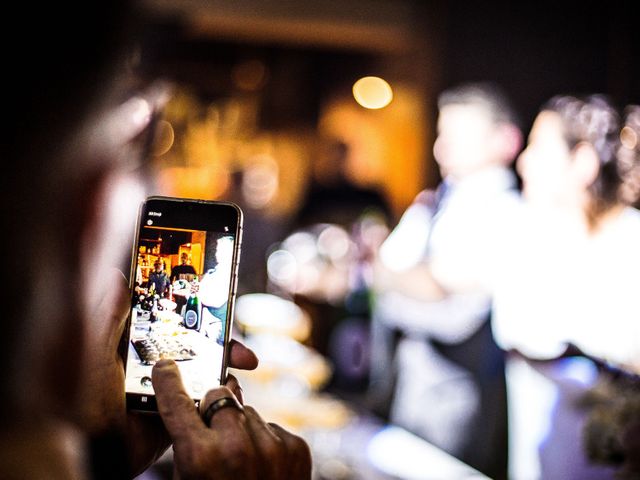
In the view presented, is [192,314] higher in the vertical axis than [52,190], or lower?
lower

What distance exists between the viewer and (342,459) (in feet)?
11.8

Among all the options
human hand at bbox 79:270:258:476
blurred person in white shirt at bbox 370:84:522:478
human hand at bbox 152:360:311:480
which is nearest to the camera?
human hand at bbox 152:360:311:480

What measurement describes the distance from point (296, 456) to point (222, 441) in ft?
0.27

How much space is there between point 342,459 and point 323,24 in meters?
2.56

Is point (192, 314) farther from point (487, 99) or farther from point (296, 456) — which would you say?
point (487, 99)

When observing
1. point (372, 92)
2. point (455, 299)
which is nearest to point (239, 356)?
point (455, 299)

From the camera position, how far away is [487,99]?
3074 millimetres

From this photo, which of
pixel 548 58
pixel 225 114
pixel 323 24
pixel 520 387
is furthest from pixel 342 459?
pixel 225 114

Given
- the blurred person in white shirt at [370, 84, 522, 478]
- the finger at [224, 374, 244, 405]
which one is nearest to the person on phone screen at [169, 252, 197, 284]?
the finger at [224, 374, 244, 405]

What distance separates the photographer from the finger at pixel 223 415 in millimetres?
640

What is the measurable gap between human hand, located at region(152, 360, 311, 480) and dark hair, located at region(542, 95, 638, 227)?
1.89 m

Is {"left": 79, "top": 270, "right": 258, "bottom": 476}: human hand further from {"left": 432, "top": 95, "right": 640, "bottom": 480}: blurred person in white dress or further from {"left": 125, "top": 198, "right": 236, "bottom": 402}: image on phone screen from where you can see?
{"left": 432, "top": 95, "right": 640, "bottom": 480}: blurred person in white dress

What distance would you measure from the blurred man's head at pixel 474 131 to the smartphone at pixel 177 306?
2.17m

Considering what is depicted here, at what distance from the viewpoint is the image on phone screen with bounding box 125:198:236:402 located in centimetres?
79
